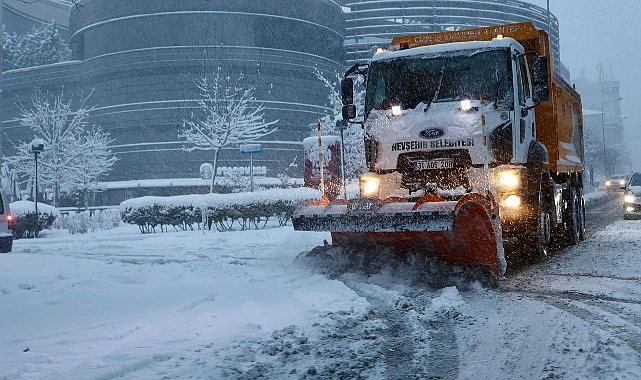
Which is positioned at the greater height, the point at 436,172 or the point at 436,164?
the point at 436,164

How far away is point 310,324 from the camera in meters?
5.39

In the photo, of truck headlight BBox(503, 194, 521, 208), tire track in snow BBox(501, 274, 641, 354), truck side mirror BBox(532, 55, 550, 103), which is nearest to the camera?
tire track in snow BBox(501, 274, 641, 354)

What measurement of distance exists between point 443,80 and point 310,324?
4489 mm

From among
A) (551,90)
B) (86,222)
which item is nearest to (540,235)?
(551,90)

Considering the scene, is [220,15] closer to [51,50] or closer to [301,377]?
[51,50]

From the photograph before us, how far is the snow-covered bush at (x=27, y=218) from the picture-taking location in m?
20.5

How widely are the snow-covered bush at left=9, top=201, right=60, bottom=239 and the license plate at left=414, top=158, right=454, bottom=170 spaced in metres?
16.5

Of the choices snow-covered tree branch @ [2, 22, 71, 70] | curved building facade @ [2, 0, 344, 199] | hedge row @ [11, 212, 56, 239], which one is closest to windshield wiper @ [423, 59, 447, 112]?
hedge row @ [11, 212, 56, 239]

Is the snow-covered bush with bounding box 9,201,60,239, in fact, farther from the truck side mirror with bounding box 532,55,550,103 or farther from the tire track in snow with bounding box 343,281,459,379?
the truck side mirror with bounding box 532,55,550,103

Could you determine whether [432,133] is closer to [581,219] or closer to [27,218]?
[581,219]

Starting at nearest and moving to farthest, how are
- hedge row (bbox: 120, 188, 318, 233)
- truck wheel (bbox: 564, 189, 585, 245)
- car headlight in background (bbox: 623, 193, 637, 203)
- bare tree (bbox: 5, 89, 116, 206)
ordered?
truck wheel (bbox: 564, 189, 585, 245) → car headlight in background (bbox: 623, 193, 637, 203) → hedge row (bbox: 120, 188, 318, 233) → bare tree (bbox: 5, 89, 116, 206)

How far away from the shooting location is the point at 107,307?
20.8 ft

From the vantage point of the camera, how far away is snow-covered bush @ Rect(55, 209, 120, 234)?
23.2 m

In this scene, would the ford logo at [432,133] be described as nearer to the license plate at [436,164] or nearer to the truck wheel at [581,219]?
the license plate at [436,164]
